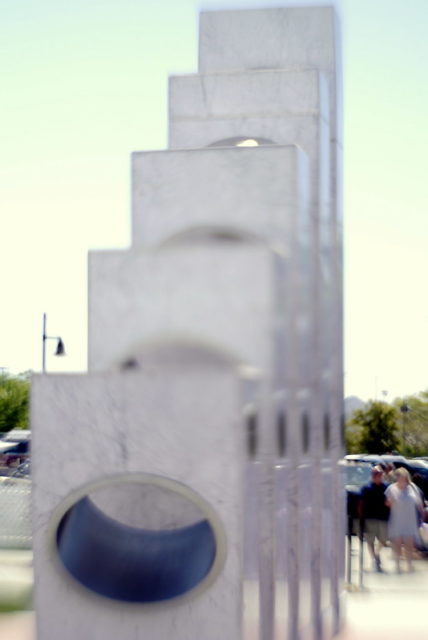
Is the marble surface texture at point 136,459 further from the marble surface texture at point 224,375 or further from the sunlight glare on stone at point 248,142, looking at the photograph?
the sunlight glare on stone at point 248,142

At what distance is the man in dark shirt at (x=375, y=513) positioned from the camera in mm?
15320

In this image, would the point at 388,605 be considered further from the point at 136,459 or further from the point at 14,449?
the point at 14,449

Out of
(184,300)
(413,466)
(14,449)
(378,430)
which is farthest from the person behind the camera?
(378,430)

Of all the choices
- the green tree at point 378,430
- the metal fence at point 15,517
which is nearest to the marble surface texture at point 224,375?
the metal fence at point 15,517

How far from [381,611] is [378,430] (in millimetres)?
45275

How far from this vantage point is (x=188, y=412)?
9.58 meters

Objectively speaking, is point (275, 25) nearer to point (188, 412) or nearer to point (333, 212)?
point (333, 212)

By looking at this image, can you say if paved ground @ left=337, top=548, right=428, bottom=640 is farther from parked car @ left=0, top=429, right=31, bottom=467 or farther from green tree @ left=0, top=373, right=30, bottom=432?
green tree @ left=0, top=373, right=30, bottom=432

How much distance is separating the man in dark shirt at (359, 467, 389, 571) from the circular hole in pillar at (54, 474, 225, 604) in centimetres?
469

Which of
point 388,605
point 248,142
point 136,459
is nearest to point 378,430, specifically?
point 388,605

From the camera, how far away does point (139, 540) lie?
438 inches

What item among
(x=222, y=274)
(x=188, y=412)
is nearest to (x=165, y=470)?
(x=188, y=412)

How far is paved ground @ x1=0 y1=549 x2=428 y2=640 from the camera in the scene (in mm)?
11773

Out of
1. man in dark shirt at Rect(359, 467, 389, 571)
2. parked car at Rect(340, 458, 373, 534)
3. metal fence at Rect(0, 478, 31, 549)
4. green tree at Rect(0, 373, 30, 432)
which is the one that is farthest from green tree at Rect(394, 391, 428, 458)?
man in dark shirt at Rect(359, 467, 389, 571)
